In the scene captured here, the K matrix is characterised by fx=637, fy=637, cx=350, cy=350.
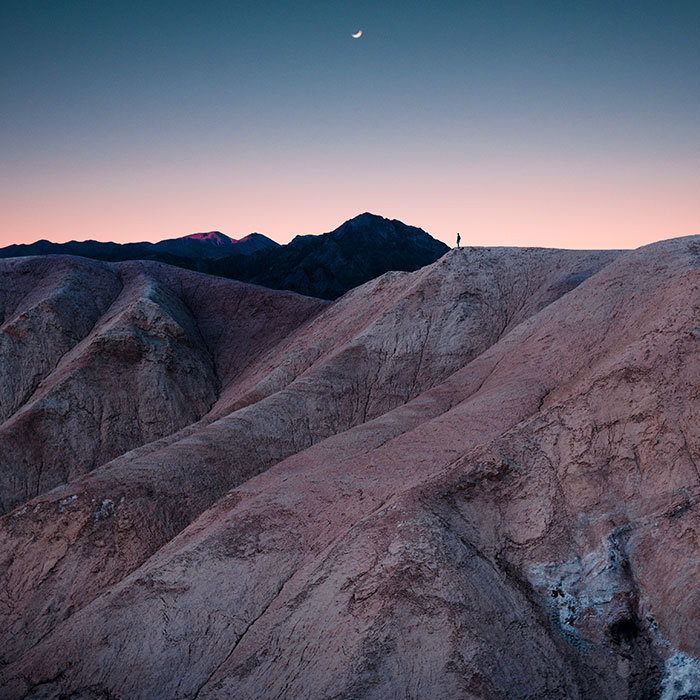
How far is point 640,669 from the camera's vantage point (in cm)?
994

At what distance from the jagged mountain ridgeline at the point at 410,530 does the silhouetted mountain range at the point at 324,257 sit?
52.1 metres

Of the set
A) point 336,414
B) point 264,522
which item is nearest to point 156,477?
point 264,522

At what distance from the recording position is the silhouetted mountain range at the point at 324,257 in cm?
7669

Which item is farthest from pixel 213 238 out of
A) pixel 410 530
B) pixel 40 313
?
pixel 410 530

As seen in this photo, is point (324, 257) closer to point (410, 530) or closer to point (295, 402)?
point (295, 402)

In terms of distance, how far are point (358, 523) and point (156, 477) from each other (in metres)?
8.02

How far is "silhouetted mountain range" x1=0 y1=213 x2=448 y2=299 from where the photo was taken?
76.7m

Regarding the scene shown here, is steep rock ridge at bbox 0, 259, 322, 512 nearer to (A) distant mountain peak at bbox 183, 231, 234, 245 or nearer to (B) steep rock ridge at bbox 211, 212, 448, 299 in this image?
(B) steep rock ridge at bbox 211, 212, 448, 299

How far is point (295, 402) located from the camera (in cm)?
2216

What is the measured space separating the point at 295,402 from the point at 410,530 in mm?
11384

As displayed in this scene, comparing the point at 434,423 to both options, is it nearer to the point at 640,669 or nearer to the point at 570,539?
the point at 570,539

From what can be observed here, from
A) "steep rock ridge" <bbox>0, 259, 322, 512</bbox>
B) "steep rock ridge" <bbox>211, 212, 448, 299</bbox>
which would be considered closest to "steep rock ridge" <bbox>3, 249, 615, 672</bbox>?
"steep rock ridge" <bbox>0, 259, 322, 512</bbox>

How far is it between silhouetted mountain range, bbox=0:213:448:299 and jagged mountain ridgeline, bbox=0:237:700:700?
52117 mm

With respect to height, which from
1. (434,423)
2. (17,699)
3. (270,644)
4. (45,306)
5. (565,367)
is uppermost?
(45,306)
